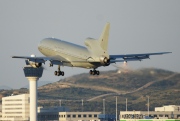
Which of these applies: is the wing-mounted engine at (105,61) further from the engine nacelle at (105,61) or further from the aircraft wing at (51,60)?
the aircraft wing at (51,60)

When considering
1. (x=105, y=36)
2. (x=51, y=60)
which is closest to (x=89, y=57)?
(x=105, y=36)

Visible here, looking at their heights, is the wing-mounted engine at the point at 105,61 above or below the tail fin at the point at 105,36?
below

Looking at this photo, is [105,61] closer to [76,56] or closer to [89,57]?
[89,57]

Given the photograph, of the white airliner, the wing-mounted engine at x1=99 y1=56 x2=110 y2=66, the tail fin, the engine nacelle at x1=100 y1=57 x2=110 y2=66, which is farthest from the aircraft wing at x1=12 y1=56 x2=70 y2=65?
the engine nacelle at x1=100 y1=57 x2=110 y2=66

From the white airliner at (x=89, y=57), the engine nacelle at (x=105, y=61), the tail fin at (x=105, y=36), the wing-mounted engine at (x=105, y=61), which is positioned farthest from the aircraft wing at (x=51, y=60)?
the engine nacelle at (x=105, y=61)

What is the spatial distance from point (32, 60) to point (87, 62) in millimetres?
14006

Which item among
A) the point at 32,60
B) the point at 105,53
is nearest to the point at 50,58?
the point at 32,60

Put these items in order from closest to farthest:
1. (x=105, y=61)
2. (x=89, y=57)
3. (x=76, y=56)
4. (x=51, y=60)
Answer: (x=105, y=61) < (x=89, y=57) < (x=76, y=56) < (x=51, y=60)

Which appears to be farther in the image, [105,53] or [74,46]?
[74,46]

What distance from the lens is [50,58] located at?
193875 millimetres

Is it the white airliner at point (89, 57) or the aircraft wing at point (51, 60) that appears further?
the aircraft wing at point (51, 60)

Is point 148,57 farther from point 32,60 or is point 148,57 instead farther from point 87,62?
point 32,60

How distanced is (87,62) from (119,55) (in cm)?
747

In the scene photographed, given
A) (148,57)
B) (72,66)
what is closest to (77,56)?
(72,66)
